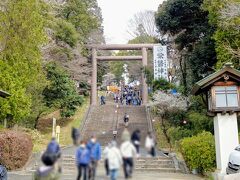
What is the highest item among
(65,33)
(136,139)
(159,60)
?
(65,33)

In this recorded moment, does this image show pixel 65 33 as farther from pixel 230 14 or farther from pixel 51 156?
pixel 51 156

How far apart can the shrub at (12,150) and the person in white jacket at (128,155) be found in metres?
16.5

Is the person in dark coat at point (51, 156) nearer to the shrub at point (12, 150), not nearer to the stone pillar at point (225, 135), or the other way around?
the stone pillar at point (225, 135)

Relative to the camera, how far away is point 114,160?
40.1 inches

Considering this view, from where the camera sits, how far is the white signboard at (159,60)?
2570 cm

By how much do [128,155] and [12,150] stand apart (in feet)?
59.3

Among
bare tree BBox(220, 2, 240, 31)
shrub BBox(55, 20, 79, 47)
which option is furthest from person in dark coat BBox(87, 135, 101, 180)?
shrub BBox(55, 20, 79, 47)

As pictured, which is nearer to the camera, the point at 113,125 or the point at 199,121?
the point at 113,125

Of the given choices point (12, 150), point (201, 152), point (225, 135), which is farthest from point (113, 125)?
point (12, 150)

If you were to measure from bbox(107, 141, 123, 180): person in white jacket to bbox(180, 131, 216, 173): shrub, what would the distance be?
16309mm

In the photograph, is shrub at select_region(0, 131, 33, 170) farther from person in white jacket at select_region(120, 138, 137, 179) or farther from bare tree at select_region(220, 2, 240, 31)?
person in white jacket at select_region(120, 138, 137, 179)

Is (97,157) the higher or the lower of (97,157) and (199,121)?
the lower

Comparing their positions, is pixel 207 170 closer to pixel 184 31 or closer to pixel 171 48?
pixel 184 31

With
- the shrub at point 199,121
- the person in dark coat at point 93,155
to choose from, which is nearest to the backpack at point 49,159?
the person in dark coat at point 93,155
